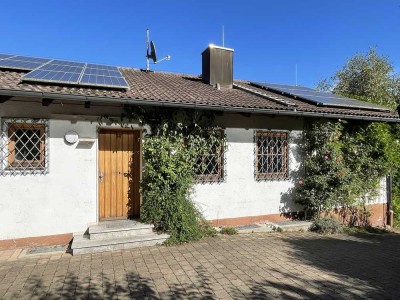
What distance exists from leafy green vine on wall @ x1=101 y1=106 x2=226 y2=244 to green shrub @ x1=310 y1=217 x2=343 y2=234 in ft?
9.89

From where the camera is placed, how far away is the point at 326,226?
748 centimetres

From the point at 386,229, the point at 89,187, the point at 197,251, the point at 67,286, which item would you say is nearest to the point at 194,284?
the point at 197,251

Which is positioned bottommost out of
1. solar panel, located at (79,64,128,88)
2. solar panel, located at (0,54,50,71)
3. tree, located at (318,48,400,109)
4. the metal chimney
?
solar panel, located at (79,64,128,88)

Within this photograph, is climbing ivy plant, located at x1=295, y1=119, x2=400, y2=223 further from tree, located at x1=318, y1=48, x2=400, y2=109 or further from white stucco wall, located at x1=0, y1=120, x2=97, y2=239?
tree, located at x1=318, y1=48, x2=400, y2=109

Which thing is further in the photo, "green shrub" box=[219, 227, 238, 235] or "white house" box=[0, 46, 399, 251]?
"green shrub" box=[219, 227, 238, 235]

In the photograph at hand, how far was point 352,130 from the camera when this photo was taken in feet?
28.7

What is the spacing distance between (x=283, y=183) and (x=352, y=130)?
9.81 feet

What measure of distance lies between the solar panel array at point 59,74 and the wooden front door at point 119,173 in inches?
44.5

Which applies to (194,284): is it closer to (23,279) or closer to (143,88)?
(23,279)

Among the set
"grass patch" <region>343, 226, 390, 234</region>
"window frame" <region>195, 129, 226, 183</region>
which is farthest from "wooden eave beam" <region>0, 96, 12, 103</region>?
"grass patch" <region>343, 226, 390, 234</region>

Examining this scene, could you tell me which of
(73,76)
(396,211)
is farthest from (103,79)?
(396,211)

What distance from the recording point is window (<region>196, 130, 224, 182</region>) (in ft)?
23.0

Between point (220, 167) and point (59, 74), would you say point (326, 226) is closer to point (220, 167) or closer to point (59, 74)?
point (220, 167)

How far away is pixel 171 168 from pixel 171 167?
2 centimetres
